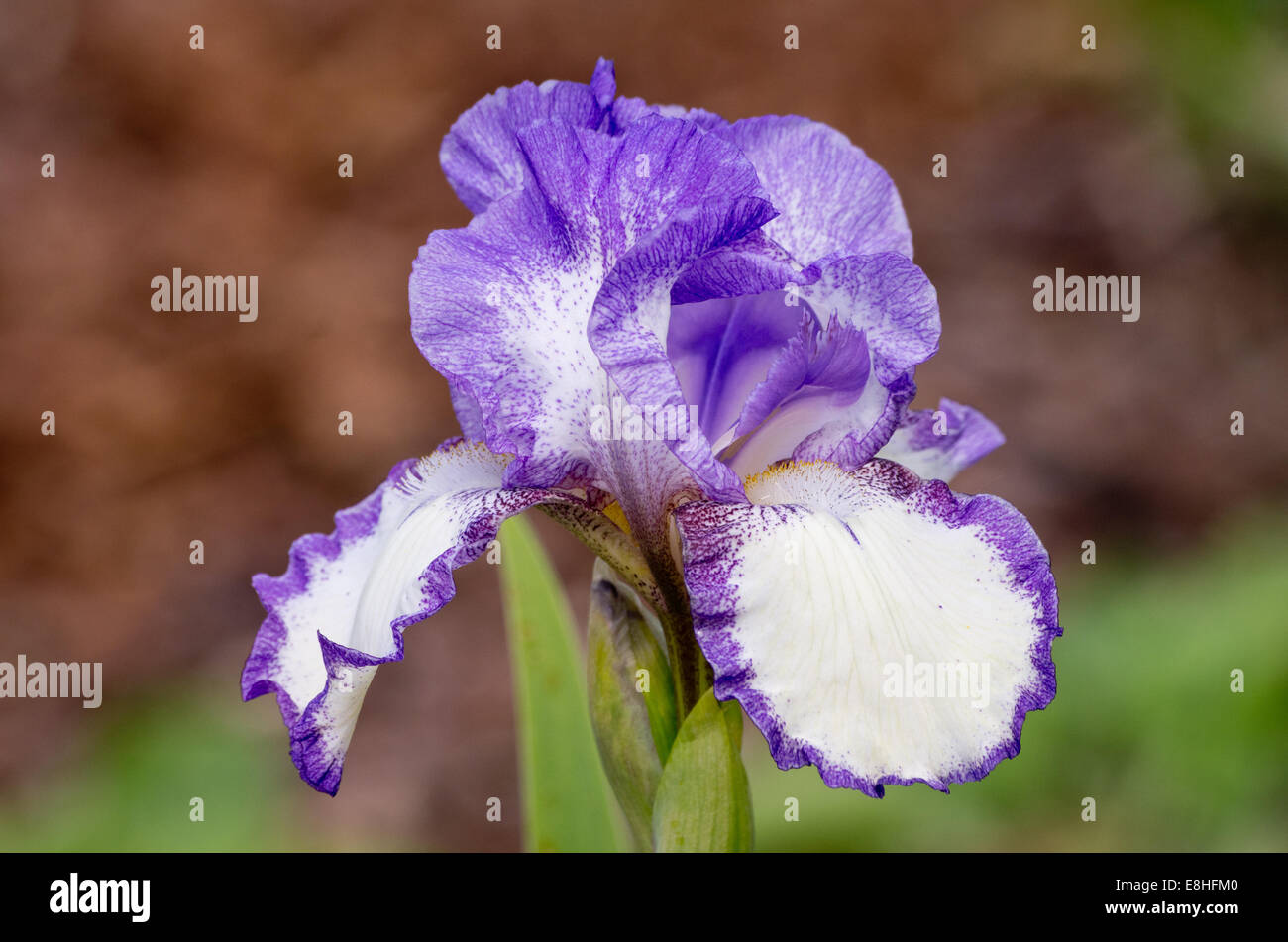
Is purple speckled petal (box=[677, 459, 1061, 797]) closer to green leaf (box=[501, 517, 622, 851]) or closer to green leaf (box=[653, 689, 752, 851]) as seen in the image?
green leaf (box=[653, 689, 752, 851])

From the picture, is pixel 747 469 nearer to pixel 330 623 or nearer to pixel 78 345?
pixel 330 623

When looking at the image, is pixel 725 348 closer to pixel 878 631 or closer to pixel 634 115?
pixel 634 115

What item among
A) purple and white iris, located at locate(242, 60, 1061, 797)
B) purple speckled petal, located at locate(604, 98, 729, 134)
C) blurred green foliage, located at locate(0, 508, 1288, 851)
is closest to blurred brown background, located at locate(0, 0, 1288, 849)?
blurred green foliage, located at locate(0, 508, 1288, 851)

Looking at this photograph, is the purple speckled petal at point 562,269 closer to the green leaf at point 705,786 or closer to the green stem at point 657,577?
the green stem at point 657,577

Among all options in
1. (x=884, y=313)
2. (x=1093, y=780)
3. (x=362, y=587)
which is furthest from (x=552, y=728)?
(x=1093, y=780)

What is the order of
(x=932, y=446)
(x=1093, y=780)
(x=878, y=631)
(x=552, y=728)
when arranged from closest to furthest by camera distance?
(x=878, y=631), (x=932, y=446), (x=552, y=728), (x=1093, y=780)

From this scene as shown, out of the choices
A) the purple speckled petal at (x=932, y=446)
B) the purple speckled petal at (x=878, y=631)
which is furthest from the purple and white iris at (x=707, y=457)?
the purple speckled petal at (x=932, y=446)

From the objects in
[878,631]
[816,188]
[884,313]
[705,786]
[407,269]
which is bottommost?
[705,786]
